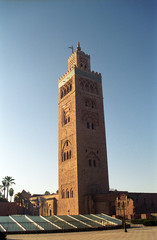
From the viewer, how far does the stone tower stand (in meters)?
37.0

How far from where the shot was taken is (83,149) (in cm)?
3869

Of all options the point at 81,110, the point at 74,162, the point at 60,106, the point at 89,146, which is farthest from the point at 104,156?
the point at 60,106

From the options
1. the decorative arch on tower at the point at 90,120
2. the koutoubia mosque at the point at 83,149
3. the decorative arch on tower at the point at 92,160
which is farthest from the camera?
the decorative arch on tower at the point at 90,120

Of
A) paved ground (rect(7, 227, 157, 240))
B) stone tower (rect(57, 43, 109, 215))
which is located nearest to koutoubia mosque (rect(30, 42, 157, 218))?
stone tower (rect(57, 43, 109, 215))

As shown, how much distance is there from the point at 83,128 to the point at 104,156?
618cm

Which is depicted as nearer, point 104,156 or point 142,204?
point 142,204

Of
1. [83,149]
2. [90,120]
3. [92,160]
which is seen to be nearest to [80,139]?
[83,149]

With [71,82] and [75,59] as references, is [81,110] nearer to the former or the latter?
[71,82]

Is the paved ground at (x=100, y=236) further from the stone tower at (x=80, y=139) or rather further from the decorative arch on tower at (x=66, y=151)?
the decorative arch on tower at (x=66, y=151)

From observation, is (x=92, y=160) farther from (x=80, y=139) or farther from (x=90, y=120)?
(x=90, y=120)

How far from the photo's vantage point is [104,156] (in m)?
40.8

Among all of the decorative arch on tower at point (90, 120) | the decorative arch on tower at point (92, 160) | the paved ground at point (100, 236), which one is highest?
the decorative arch on tower at point (90, 120)

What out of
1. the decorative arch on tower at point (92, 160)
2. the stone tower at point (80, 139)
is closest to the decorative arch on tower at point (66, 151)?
the stone tower at point (80, 139)

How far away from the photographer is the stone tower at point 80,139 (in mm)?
37000
